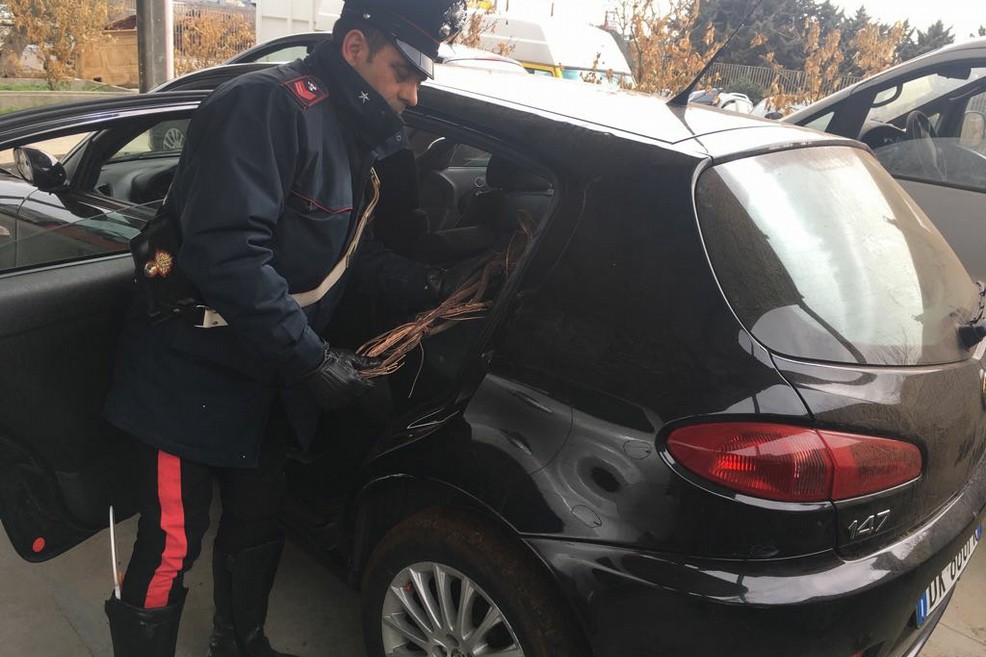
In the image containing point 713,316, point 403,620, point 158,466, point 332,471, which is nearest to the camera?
point 713,316

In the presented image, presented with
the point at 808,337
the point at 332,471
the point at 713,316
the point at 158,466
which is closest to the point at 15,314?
the point at 158,466

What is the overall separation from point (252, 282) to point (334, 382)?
289 mm

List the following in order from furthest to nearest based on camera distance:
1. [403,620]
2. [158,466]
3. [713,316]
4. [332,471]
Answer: [332,471] → [403,620] → [158,466] → [713,316]

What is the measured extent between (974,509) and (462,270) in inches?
54.3

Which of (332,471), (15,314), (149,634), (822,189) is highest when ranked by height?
(822,189)

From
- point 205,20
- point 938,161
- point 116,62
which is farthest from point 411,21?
point 116,62

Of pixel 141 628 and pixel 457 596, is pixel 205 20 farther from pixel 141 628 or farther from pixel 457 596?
pixel 457 596

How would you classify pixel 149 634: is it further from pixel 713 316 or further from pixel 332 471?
pixel 713 316

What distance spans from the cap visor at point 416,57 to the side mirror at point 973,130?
3.10 m

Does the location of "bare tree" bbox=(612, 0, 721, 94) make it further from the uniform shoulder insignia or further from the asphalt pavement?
the uniform shoulder insignia

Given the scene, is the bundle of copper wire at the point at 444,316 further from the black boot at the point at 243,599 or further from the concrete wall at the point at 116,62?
the concrete wall at the point at 116,62

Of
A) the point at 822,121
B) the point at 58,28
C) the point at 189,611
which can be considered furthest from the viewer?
the point at 58,28

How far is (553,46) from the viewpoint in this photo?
11.1 meters

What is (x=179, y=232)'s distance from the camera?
1.61m
